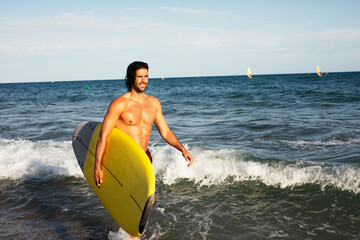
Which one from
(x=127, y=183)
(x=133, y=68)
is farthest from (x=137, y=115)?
(x=127, y=183)

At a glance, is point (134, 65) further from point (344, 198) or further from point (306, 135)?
point (306, 135)

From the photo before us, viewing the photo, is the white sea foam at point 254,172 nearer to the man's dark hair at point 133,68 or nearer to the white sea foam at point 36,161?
the white sea foam at point 36,161

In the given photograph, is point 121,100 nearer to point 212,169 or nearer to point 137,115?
point 137,115

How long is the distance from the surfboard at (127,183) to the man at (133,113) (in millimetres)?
132

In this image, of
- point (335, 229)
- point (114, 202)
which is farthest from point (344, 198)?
point (114, 202)

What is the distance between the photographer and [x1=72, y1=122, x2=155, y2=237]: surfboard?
296cm

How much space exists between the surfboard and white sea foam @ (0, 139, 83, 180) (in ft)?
11.0

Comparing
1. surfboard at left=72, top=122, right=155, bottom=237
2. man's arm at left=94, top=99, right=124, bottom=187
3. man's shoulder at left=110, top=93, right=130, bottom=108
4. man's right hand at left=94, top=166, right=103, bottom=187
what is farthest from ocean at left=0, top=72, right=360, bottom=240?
man's shoulder at left=110, top=93, right=130, bottom=108

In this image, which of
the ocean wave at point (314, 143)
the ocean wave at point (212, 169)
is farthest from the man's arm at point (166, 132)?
the ocean wave at point (314, 143)

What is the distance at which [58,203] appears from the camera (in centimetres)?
511

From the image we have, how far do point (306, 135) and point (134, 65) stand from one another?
7.42 meters

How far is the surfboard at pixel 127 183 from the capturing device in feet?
9.72

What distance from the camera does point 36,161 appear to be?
283 inches

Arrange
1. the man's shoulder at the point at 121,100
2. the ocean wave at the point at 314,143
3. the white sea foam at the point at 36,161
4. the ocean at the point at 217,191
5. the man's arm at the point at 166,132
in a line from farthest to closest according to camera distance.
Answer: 1. the ocean wave at the point at 314,143
2. the white sea foam at the point at 36,161
3. the ocean at the point at 217,191
4. the man's arm at the point at 166,132
5. the man's shoulder at the point at 121,100
